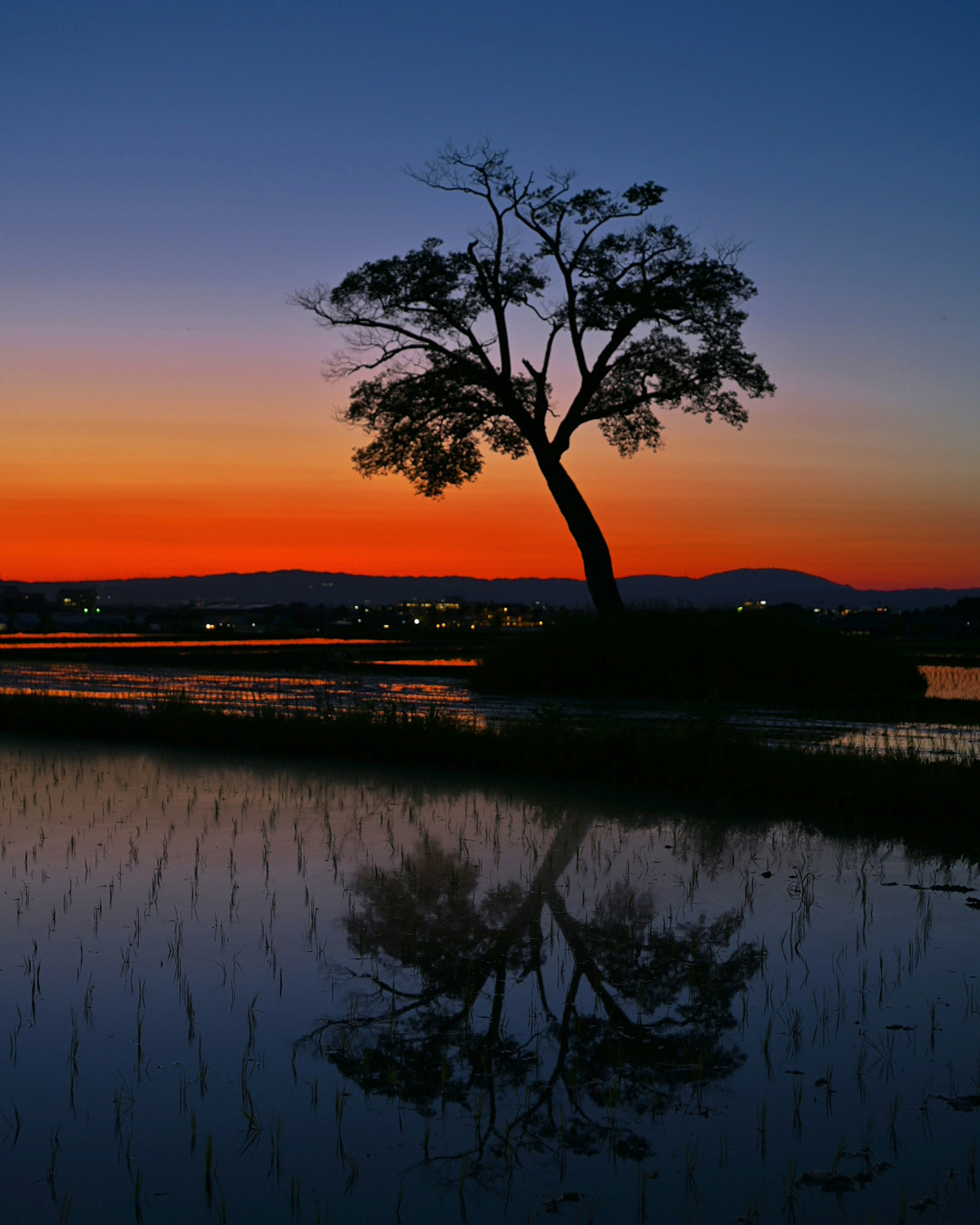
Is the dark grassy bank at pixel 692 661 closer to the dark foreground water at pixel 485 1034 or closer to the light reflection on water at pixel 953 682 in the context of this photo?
the light reflection on water at pixel 953 682

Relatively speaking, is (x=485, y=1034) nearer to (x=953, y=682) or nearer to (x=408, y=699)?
(x=408, y=699)

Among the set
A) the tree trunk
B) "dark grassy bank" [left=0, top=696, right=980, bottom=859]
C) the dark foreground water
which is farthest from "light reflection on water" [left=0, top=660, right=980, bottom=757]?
the dark foreground water

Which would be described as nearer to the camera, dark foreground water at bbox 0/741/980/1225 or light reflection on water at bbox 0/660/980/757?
dark foreground water at bbox 0/741/980/1225

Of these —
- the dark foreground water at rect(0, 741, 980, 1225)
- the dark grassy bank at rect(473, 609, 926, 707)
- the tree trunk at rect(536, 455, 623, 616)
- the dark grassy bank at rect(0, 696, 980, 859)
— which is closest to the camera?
the dark foreground water at rect(0, 741, 980, 1225)

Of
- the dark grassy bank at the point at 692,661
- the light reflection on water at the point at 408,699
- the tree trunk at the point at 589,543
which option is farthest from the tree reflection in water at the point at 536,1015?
the tree trunk at the point at 589,543

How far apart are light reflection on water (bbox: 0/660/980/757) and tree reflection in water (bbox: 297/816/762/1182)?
698cm

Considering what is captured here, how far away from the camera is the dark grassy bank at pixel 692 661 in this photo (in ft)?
76.1

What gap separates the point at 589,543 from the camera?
1061 inches

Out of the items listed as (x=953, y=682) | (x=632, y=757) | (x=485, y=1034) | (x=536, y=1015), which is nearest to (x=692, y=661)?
(x=953, y=682)

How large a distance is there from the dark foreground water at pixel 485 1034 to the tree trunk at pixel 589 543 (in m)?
18.1

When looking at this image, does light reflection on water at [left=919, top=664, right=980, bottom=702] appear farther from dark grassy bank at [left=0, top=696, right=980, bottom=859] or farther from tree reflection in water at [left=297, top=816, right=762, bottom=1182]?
tree reflection in water at [left=297, top=816, right=762, bottom=1182]

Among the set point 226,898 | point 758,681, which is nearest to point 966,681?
point 758,681

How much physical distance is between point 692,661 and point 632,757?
1095cm

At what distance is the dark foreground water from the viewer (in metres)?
3.73
